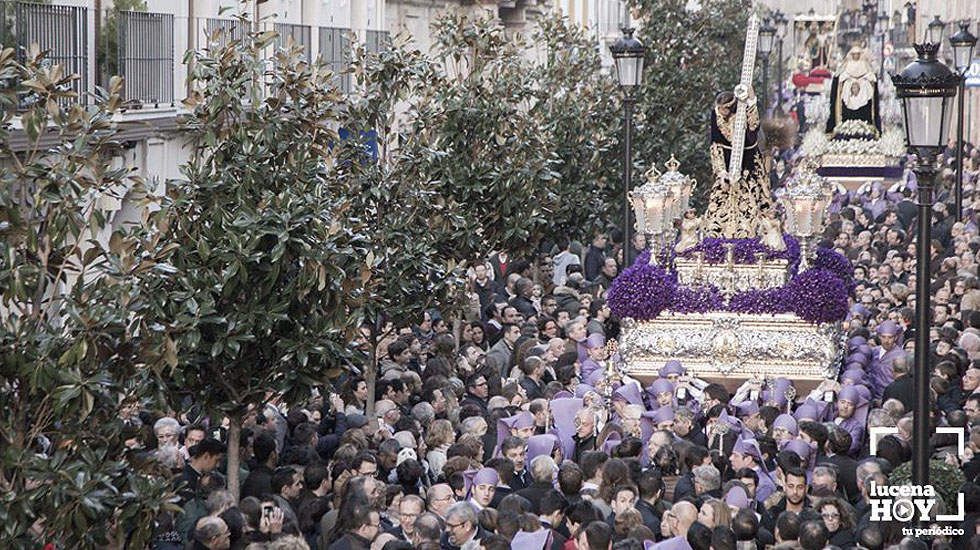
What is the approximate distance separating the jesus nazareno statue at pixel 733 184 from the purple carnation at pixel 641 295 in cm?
141

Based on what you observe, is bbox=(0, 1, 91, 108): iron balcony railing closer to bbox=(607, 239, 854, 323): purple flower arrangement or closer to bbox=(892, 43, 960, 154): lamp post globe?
bbox=(607, 239, 854, 323): purple flower arrangement

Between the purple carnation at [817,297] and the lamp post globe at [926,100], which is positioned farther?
the purple carnation at [817,297]

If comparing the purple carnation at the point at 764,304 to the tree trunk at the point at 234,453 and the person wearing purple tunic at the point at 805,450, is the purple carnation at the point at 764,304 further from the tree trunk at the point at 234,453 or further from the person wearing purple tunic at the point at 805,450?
the tree trunk at the point at 234,453

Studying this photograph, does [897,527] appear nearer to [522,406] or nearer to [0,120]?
[522,406]

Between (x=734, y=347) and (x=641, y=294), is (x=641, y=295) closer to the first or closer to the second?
(x=641, y=294)

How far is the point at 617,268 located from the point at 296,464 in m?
13.2

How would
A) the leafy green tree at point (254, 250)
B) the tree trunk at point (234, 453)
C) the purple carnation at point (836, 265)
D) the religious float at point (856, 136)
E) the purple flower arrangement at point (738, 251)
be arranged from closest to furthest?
the leafy green tree at point (254, 250), the tree trunk at point (234, 453), the purple flower arrangement at point (738, 251), the purple carnation at point (836, 265), the religious float at point (856, 136)

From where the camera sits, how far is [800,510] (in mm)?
12266

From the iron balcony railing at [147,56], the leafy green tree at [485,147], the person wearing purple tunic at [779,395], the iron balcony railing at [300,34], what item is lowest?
the person wearing purple tunic at [779,395]

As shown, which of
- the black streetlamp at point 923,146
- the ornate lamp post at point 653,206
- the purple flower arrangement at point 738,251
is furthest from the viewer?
the purple flower arrangement at point 738,251

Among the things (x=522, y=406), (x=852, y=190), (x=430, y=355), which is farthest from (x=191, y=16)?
(x=852, y=190)

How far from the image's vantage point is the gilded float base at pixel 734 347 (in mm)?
20031

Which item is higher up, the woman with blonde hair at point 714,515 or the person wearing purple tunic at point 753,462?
the woman with blonde hair at point 714,515

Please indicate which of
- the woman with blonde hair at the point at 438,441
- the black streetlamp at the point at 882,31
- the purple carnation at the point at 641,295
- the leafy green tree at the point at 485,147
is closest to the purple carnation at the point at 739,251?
the purple carnation at the point at 641,295
